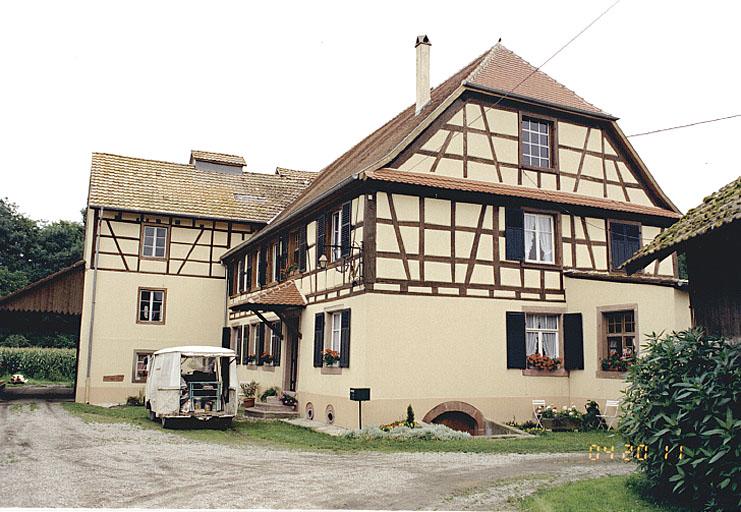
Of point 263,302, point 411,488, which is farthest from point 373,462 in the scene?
point 263,302

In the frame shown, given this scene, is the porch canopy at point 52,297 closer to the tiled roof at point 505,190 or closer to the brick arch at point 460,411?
the tiled roof at point 505,190

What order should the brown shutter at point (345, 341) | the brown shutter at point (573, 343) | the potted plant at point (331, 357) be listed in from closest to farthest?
the brown shutter at point (345, 341), the potted plant at point (331, 357), the brown shutter at point (573, 343)

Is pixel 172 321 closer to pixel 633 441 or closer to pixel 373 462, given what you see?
pixel 373 462

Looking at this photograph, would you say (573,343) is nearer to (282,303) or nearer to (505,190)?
(505,190)

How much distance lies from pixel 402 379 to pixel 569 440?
12.5 feet

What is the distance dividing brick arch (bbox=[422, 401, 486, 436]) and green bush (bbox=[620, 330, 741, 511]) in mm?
8296

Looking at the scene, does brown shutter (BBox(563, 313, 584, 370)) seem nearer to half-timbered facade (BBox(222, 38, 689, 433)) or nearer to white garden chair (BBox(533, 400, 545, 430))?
half-timbered facade (BBox(222, 38, 689, 433))

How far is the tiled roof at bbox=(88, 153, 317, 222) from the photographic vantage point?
89.8 ft

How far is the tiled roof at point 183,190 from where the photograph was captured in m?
27.4

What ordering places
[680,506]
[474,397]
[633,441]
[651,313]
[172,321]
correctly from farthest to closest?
[172,321] → [474,397] → [651,313] → [633,441] → [680,506]

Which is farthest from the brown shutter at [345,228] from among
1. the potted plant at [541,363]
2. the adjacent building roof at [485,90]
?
the potted plant at [541,363]

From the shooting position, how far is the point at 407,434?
1494 cm

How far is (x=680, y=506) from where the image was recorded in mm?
7684

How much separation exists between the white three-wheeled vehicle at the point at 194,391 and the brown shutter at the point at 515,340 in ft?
21.6
